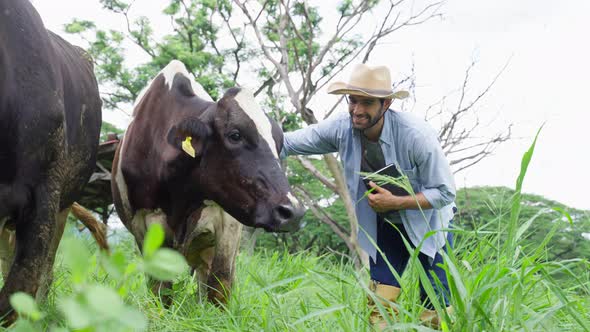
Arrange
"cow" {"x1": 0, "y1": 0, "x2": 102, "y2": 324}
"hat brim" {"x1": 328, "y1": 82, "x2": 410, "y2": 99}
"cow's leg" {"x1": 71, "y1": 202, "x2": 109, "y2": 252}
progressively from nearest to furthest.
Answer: "cow" {"x1": 0, "y1": 0, "x2": 102, "y2": 324}, "hat brim" {"x1": 328, "y1": 82, "x2": 410, "y2": 99}, "cow's leg" {"x1": 71, "y1": 202, "x2": 109, "y2": 252}

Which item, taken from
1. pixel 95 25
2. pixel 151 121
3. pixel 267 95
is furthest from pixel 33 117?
pixel 95 25

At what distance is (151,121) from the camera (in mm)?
4215

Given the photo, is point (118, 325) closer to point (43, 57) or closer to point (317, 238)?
point (43, 57)

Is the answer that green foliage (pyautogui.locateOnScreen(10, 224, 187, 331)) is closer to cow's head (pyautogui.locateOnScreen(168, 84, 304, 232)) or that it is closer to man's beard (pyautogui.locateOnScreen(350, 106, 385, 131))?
cow's head (pyautogui.locateOnScreen(168, 84, 304, 232))

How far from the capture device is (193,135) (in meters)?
3.72

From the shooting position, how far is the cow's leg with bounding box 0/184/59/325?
255 cm

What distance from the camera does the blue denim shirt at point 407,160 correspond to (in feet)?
12.1

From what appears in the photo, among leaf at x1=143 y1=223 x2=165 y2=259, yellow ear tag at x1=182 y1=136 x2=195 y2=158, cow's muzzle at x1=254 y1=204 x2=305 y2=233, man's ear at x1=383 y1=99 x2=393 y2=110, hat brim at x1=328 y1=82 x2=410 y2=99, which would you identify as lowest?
cow's muzzle at x1=254 y1=204 x2=305 y2=233

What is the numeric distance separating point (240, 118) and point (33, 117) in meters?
1.36

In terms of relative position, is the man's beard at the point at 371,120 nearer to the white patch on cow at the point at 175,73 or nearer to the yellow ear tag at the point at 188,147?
the yellow ear tag at the point at 188,147

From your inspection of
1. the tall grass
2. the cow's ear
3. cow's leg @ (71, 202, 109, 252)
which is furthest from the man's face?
cow's leg @ (71, 202, 109, 252)

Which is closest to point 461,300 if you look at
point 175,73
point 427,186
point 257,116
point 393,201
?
point 393,201

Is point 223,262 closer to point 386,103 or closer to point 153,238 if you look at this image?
point 386,103

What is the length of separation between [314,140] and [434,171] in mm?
859
